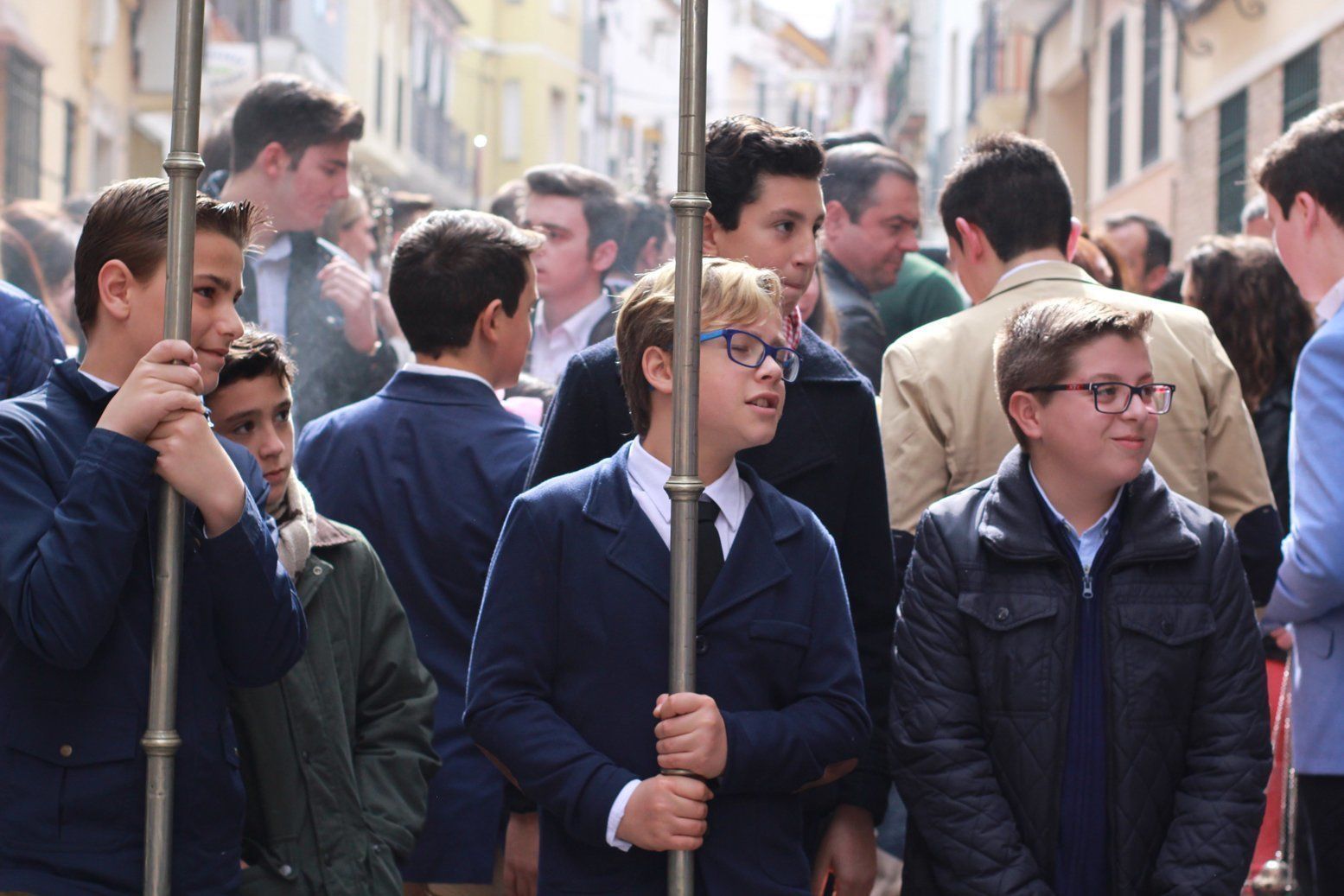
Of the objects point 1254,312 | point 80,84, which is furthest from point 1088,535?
point 80,84

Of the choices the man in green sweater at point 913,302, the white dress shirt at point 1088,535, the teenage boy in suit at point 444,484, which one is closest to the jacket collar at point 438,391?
the teenage boy in suit at point 444,484

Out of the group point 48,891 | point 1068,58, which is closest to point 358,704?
point 48,891

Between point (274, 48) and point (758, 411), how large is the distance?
3.94 meters

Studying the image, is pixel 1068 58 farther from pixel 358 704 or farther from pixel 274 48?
pixel 358 704

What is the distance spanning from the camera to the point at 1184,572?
131 inches

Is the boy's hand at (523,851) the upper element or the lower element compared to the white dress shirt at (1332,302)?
lower

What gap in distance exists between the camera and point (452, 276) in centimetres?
416

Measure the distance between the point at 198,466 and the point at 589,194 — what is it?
364 cm

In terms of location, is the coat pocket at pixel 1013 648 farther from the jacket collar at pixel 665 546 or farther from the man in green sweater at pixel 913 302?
the man in green sweater at pixel 913 302

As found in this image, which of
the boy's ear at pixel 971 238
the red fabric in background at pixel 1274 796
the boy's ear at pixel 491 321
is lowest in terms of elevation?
the red fabric in background at pixel 1274 796

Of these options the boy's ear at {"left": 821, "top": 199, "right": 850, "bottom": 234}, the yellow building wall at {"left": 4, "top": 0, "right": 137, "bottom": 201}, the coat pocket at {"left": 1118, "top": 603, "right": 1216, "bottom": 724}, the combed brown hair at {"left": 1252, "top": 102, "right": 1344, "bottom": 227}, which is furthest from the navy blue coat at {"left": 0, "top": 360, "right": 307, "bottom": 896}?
the yellow building wall at {"left": 4, "top": 0, "right": 137, "bottom": 201}

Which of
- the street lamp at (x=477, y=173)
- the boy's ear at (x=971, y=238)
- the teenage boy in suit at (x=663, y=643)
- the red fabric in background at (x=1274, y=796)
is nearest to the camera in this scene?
the teenage boy in suit at (x=663, y=643)

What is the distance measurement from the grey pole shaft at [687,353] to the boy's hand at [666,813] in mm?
148

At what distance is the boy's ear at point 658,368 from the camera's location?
119 inches
